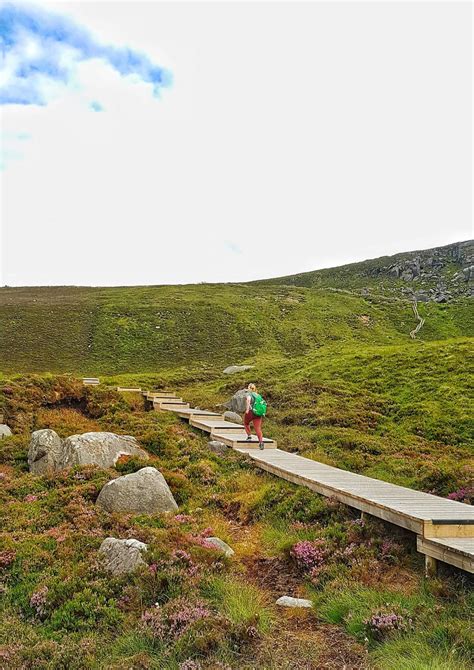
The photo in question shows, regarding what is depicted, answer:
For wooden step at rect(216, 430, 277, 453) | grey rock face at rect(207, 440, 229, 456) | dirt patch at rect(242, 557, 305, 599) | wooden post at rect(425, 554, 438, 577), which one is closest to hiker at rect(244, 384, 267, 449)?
wooden step at rect(216, 430, 277, 453)

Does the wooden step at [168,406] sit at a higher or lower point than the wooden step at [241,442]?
lower

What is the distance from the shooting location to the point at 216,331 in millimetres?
68188

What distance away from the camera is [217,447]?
60.6ft

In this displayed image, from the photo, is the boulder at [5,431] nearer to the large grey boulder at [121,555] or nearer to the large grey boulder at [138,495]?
the large grey boulder at [138,495]

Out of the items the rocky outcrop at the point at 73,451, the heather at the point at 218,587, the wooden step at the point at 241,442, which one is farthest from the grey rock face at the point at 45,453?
the wooden step at the point at 241,442

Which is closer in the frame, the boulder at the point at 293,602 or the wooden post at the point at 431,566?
the boulder at the point at 293,602

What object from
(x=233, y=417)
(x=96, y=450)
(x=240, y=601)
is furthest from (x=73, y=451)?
(x=233, y=417)

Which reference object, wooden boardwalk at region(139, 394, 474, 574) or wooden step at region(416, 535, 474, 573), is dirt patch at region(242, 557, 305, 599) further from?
wooden step at region(416, 535, 474, 573)

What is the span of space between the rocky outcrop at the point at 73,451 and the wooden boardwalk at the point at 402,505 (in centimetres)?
440

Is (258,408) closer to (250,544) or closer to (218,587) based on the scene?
(250,544)

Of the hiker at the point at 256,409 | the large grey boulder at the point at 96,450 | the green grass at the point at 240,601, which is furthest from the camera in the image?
the hiker at the point at 256,409

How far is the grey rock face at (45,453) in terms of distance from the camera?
1427 cm

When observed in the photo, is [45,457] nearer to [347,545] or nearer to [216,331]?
[347,545]

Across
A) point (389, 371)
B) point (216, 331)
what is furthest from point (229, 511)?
point (216, 331)
